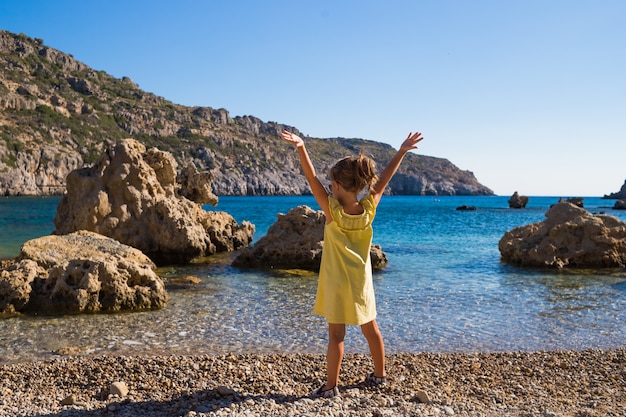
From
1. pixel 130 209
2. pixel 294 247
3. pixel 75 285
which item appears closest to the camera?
pixel 75 285

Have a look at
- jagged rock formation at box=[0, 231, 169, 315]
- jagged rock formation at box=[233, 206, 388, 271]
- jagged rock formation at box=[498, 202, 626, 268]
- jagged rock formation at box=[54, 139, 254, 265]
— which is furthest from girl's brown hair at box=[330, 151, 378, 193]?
jagged rock formation at box=[498, 202, 626, 268]

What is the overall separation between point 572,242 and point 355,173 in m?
15.1

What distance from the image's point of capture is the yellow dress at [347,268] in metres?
4.90

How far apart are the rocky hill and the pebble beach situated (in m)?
46.9

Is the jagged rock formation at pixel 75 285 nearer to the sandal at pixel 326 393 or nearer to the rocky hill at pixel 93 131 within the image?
the sandal at pixel 326 393

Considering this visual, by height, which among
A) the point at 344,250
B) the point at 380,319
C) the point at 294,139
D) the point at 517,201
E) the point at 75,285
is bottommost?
the point at 380,319

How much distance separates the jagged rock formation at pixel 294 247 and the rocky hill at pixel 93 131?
37102 millimetres

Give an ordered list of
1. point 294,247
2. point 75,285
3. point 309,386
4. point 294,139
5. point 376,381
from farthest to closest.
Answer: point 294,247 → point 75,285 → point 309,386 → point 376,381 → point 294,139

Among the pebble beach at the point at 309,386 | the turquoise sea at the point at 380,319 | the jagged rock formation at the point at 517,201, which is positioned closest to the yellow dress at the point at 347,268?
the pebble beach at the point at 309,386

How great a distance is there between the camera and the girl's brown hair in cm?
488

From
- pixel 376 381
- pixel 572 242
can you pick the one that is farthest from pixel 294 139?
pixel 572 242

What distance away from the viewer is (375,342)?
5.25 metres

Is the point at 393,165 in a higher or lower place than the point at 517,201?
lower

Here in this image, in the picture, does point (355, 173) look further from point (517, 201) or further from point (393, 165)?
point (517, 201)
